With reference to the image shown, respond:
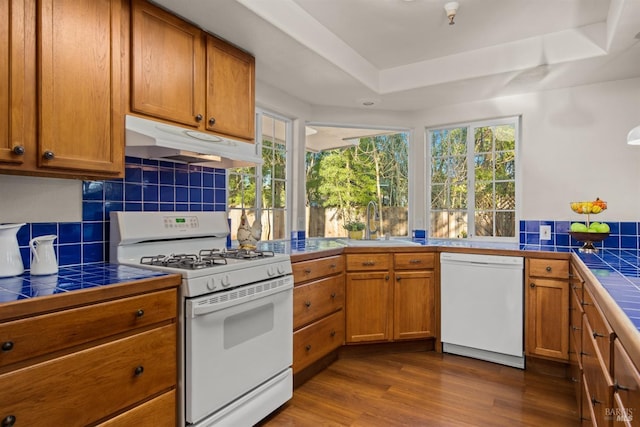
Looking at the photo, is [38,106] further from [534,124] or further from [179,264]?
[534,124]

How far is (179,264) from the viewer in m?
1.85

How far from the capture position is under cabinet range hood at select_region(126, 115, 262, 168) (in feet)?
6.04

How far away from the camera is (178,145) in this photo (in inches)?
76.3

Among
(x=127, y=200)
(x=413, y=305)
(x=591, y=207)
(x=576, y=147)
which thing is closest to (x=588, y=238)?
(x=591, y=207)

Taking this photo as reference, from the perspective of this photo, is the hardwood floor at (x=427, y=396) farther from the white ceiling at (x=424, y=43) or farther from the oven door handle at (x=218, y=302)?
the white ceiling at (x=424, y=43)

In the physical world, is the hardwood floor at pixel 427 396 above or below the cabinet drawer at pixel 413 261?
below

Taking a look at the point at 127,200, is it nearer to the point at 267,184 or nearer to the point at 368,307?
the point at 267,184

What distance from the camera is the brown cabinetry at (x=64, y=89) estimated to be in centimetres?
144

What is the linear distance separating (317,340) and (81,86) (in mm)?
2037

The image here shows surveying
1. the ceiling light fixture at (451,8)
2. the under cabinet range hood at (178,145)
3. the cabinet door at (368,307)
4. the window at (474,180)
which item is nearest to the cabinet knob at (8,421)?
the under cabinet range hood at (178,145)

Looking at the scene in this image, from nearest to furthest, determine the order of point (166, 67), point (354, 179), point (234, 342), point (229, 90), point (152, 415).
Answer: point (152, 415) < point (234, 342) < point (166, 67) < point (229, 90) < point (354, 179)

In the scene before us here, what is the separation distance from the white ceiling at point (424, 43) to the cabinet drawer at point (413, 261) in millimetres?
1394

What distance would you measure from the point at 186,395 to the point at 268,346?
53cm

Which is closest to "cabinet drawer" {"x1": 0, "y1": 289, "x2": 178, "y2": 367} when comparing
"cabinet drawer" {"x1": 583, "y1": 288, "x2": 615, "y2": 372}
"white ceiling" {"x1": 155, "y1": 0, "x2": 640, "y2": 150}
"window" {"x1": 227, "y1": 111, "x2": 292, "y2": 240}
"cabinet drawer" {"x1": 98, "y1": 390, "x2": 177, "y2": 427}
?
"cabinet drawer" {"x1": 98, "y1": 390, "x2": 177, "y2": 427}
